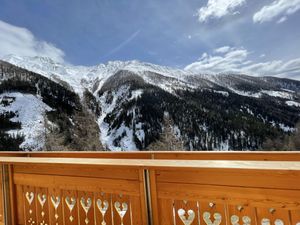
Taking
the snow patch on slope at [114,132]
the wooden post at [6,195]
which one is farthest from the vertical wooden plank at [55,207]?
the snow patch on slope at [114,132]

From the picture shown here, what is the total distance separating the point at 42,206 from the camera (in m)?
2.16

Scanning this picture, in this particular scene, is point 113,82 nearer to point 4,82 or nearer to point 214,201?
point 4,82

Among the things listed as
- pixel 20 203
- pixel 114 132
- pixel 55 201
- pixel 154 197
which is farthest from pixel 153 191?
pixel 114 132

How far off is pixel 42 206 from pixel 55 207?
0.15 meters

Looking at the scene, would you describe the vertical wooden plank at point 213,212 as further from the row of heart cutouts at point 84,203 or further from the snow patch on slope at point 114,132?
the snow patch on slope at point 114,132

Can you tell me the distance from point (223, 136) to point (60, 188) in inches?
1826

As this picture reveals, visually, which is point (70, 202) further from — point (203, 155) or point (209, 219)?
point (203, 155)

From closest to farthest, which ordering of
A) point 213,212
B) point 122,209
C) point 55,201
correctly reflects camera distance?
point 213,212 → point 122,209 → point 55,201

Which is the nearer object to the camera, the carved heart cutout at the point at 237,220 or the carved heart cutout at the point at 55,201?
the carved heart cutout at the point at 237,220

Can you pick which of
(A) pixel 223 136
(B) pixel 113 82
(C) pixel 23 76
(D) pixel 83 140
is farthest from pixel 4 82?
(A) pixel 223 136

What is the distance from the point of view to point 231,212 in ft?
4.72

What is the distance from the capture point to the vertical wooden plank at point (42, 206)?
214cm

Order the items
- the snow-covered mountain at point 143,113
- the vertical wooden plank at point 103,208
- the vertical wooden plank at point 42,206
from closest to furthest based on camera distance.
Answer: the vertical wooden plank at point 103,208 → the vertical wooden plank at point 42,206 → the snow-covered mountain at point 143,113

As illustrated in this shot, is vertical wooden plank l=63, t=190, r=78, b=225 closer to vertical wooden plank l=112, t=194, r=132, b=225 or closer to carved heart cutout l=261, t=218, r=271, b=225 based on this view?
vertical wooden plank l=112, t=194, r=132, b=225
